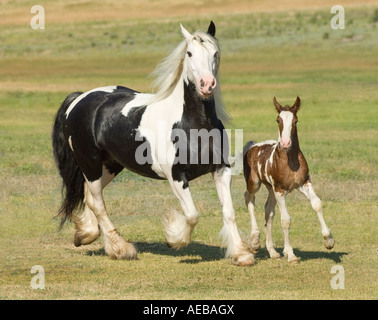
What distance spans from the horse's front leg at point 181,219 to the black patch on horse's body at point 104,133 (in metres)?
0.52

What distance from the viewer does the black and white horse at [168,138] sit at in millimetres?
10203

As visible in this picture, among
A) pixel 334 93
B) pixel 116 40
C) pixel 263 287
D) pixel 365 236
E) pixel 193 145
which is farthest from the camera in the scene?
pixel 116 40

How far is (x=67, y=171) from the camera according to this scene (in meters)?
12.2

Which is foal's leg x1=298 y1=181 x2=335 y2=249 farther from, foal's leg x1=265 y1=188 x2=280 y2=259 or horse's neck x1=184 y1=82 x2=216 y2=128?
horse's neck x1=184 y1=82 x2=216 y2=128

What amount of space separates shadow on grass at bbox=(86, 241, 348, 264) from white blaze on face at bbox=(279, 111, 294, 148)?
1.51 m

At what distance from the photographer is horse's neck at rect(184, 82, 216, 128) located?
33.8 feet

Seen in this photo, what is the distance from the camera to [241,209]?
14.4 meters

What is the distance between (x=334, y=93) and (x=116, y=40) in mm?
31493

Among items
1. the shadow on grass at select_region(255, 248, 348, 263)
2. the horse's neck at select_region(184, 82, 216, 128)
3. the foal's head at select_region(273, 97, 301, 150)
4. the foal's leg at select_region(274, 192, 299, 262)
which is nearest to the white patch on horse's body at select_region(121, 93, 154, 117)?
the horse's neck at select_region(184, 82, 216, 128)

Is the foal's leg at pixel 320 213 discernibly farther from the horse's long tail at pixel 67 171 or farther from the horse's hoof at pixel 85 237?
the horse's long tail at pixel 67 171

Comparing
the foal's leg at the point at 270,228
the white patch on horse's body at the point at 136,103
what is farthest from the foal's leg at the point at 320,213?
the white patch on horse's body at the point at 136,103

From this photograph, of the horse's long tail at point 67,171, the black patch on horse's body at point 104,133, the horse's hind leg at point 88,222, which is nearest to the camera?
the black patch on horse's body at point 104,133
